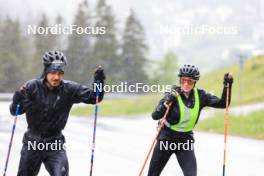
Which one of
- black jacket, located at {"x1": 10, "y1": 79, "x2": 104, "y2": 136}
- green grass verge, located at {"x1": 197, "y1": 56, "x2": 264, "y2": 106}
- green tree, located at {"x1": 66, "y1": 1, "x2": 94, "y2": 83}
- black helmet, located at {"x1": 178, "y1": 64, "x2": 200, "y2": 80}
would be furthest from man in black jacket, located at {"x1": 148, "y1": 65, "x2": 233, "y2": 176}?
green tree, located at {"x1": 66, "y1": 1, "x2": 94, "y2": 83}

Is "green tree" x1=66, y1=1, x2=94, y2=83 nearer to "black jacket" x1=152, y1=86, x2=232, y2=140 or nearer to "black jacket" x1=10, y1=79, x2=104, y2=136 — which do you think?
"black jacket" x1=152, y1=86, x2=232, y2=140

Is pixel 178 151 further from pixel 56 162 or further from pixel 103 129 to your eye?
pixel 103 129

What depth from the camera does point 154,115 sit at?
26.9 ft

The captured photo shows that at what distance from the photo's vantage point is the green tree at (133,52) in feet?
240

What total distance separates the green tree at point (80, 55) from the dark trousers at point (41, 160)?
212 feet

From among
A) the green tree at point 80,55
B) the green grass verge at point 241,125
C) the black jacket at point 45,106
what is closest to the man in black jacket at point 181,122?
the black jacket at point 45,106

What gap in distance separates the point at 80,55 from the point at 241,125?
47.5 meters

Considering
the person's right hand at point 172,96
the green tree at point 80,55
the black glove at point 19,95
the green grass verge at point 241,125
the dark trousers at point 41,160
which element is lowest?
the dark trousers at point 41,160

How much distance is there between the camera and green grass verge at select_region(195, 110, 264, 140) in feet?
81.4

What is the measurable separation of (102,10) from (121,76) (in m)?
7.08

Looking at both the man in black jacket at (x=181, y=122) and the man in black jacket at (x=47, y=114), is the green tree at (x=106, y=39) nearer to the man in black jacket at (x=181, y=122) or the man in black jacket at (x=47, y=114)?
the man in black jacket at (x=181, y=122)

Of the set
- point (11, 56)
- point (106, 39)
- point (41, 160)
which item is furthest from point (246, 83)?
point (41, 160)

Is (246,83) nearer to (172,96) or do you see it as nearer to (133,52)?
(133,52)

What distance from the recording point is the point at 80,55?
239 ft
